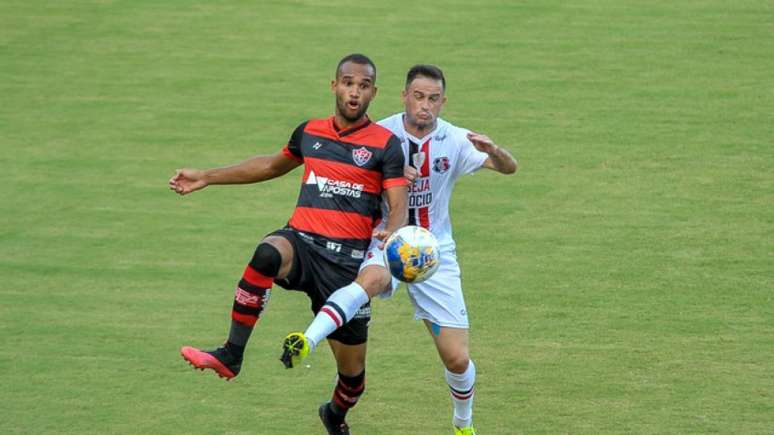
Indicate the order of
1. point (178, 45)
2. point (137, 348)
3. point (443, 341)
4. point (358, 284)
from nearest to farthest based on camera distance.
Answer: point (358, 284) < point (443, 341) < point (137, 348) < point (178, 45)

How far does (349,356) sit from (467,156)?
1.62 metres

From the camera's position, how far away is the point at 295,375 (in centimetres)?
1053

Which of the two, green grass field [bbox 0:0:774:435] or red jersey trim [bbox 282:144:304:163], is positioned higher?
red jersey trim [bbox 282:144:304:163]

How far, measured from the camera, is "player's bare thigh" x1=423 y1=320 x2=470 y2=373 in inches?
350

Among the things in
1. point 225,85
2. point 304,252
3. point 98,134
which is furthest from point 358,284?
point 225,85

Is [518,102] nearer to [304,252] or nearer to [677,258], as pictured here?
[677,258]

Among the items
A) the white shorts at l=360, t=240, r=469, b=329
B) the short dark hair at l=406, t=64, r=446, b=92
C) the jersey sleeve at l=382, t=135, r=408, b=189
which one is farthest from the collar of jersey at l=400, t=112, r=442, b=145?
the white shorts at l=360, t=240, r=469, b=329

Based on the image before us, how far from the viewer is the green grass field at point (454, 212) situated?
10031 mm

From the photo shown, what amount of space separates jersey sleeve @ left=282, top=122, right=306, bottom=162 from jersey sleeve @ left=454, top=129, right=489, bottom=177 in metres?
1.12

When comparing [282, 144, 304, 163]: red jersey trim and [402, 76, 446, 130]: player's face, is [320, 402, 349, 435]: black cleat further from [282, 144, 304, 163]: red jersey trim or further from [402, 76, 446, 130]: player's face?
[402, 76, 446, 130]: player's face

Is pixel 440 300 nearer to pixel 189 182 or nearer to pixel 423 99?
pixel 423 99

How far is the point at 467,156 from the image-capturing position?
9.09 m

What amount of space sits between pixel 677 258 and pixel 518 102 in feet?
15.9

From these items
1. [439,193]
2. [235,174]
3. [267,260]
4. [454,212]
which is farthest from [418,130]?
[454,212]
